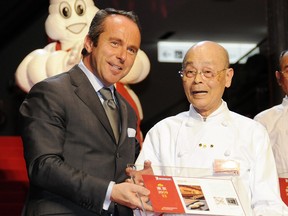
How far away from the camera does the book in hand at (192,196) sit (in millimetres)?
2225

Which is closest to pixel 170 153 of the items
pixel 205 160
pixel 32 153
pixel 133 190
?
pixel 205 160

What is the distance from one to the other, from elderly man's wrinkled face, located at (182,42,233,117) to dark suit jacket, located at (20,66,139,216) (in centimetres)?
27

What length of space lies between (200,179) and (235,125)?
0.30 meters

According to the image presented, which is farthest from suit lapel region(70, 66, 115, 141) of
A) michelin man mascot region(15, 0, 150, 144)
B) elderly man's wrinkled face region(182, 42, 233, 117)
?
michelin man mascot region(15, 0, 150, 144)

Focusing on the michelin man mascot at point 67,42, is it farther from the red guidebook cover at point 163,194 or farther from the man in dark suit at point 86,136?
the red guidebook cover at point 163,194

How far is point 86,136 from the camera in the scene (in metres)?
2.41

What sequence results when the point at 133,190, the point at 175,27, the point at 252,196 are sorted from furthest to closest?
the point at 175,27 < the point at 252,196 < the point at 133,190

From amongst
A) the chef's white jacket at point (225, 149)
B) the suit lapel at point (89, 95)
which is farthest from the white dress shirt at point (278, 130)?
the suit lapel at point (89, 95)

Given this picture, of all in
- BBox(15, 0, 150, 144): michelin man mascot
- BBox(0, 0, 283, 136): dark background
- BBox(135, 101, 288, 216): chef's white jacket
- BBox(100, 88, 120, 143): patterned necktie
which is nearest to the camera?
BBox(135, 101, 288, 216): chef's white jacket

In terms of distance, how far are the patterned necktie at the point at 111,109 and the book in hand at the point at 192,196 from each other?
0.31 m

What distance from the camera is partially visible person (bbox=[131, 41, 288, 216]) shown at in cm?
243

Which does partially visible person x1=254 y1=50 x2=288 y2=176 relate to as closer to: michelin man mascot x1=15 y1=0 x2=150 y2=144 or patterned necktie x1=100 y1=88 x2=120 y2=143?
Result: patterned necktie x1=100 y1=88 x2=120 y2=143

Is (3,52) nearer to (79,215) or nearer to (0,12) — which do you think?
(0,12)

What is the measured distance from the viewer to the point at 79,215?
7.85 ft
